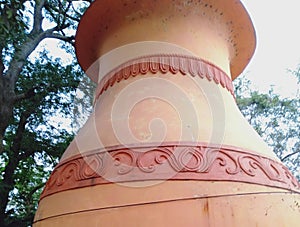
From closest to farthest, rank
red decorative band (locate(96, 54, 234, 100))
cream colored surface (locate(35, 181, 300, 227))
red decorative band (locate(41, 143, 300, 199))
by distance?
Result: cream colored surface (locate(35, 181, 300, 227)) → red decorative band (locate(41, 143, 300, 199)) → red decorative band (locate(96, 54, 234, 100))

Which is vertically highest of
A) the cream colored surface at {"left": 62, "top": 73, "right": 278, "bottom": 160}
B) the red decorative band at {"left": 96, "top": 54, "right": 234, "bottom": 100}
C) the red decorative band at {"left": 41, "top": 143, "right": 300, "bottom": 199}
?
the red decorative band at {"left": 96, "top": 54, "right": 234, "bottom": 100}

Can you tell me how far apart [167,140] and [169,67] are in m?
0.66

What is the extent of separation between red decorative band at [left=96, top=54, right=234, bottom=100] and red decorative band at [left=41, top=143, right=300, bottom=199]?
0.68 metres

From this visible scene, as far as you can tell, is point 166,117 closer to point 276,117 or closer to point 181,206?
point 181,206

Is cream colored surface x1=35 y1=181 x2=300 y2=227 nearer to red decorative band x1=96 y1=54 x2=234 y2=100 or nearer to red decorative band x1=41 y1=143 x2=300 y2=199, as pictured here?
red decorative band x1=41 y1=143 x2=300 y2=199

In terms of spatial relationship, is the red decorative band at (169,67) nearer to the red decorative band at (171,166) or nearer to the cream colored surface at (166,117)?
the cream colored surface at (166,117)

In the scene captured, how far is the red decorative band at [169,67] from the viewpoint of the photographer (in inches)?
104

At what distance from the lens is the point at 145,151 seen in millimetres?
2176

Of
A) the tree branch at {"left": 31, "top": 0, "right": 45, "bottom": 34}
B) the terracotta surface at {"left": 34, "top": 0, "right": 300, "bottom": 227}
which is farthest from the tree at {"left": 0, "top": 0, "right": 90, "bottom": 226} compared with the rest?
the terracotta surface at {"left": 34, "top": 0, "right": 300, "bottom": 227}

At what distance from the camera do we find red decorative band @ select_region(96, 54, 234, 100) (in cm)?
264

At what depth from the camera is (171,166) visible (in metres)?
2.09

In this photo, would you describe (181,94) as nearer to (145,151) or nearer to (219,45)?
(145,151)

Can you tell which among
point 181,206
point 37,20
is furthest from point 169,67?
point 37,20

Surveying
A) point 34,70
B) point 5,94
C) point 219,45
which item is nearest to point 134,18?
point 219,45
